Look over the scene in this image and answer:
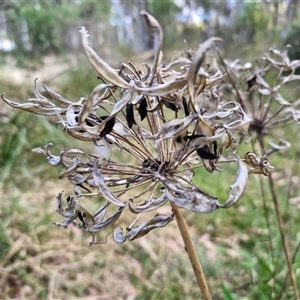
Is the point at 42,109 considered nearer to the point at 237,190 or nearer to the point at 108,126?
the point at 108,126

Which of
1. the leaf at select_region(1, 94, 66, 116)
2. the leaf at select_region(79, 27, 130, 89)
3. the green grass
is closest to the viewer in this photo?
the leaf at select_region(79, 27, 130, 89)

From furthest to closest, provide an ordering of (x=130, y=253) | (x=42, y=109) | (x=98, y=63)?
(x=130, y=253) < (x=42, y=109) < (x=98, y=63)

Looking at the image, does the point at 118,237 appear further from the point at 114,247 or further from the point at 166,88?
the point at 114,247

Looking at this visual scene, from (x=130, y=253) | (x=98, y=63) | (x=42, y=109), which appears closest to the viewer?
(x=98, y=63)

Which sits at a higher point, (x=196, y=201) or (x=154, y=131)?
(x=154, y=131)

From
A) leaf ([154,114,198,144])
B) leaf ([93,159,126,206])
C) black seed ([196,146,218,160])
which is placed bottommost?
leaf ([93,159,126,206])

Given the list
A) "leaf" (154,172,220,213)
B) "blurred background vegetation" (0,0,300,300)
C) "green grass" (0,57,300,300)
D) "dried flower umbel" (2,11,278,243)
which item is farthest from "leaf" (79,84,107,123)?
"green grass" (0,57,300,300)

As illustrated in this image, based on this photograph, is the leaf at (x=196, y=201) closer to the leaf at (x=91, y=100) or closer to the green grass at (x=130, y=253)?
the leaf at (x=91, y=100)

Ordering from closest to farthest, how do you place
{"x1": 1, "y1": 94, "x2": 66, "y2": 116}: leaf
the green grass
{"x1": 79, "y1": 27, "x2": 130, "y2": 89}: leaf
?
{"x1": 79, "y1": 27, "x2": 130, "y2": 89}: leaf
{"x1": 1, "y1": 94, "x2": 66, "y2": 116}: leaf
the green grass

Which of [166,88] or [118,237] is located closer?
[166,88]

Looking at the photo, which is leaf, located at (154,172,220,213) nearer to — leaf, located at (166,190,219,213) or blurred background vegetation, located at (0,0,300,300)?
leaf, located at (166,190,219,213)

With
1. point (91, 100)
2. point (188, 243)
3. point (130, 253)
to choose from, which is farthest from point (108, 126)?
point (130, 253)

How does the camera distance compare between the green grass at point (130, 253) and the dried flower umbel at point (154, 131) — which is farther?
the green grass at point (130, 253)

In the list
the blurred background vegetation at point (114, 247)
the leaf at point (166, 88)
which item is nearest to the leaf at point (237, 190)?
the leaf at point (166, 88)
